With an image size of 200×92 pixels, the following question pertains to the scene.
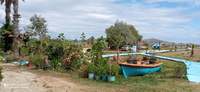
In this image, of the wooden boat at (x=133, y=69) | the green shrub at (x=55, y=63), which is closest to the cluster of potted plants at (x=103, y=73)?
the wooden boat at (x=133, y=69)

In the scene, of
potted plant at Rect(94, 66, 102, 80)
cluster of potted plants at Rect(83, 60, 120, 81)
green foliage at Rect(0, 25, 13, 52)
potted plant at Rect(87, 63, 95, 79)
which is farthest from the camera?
green foliage at Rect(0, 25, 13, 52)

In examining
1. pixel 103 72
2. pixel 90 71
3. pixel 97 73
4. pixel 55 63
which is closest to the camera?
pixel 103 72

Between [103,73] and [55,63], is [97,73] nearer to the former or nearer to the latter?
[103,73]

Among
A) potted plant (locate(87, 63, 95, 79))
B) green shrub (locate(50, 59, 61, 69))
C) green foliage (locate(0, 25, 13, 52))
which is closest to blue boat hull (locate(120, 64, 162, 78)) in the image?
potted plant (locate(87, 63, 95, 79))

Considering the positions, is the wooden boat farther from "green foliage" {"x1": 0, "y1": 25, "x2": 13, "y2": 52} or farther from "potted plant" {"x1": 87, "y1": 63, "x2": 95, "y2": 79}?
"green foliage" {"x1": 0, "y1": 25, "x2": 13, "y2": 52}

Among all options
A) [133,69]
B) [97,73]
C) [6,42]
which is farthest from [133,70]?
[6,42]

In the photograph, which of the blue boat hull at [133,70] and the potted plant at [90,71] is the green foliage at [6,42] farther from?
the blue boat hull at [133,70]

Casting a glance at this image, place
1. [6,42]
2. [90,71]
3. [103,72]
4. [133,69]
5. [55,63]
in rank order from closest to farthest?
[103,72], [90,71], [133,69], [55,63], [6,42]

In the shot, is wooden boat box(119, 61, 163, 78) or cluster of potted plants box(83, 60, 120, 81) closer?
cluster of potted plants box(83, 60, 120, 81)

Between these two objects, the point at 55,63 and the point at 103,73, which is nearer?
the point at 103,73

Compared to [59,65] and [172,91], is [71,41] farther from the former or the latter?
[172,91]

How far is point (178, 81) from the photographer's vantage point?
7.73 meters

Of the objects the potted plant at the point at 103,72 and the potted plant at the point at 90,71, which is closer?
the potted plant at the point at 103,72

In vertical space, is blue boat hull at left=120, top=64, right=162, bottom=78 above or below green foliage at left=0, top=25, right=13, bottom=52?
below
